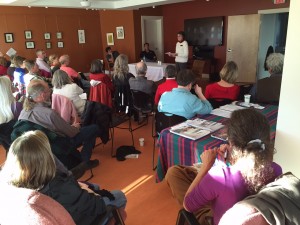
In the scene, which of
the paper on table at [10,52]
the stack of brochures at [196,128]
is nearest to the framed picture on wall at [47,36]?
the paper on table at [10,52]

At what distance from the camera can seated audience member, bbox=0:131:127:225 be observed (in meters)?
1.19

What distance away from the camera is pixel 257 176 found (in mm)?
1092

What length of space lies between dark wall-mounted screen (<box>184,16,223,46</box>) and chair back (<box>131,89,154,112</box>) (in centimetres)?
523

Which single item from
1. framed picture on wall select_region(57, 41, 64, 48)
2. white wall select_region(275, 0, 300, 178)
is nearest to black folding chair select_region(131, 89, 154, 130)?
white wall select_region(275, 0, 300, 178)

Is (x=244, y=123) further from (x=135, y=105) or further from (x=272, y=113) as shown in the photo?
(x=135, y=105)

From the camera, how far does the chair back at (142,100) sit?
3381 mm

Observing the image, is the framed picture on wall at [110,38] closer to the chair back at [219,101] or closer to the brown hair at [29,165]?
the chair back at [219,101]

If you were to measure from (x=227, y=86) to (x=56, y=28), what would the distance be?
24.6 feet

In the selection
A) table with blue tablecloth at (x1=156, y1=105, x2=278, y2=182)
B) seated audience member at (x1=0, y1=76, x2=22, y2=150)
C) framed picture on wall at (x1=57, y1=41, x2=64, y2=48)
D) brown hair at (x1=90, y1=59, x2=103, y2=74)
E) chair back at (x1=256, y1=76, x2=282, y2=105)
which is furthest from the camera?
framed picture on wall at (x1=57, y1=41, x2=64, y2=48)

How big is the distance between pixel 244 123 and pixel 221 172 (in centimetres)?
25

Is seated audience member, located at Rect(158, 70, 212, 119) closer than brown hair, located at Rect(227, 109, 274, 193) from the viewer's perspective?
No

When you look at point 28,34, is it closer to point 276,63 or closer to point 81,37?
point 81,37

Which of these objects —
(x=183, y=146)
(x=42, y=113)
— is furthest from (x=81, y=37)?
(x=183, y=146)

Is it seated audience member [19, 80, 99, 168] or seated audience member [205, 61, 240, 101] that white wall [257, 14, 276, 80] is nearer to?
seated audience member [205, 61, 240, 101]
